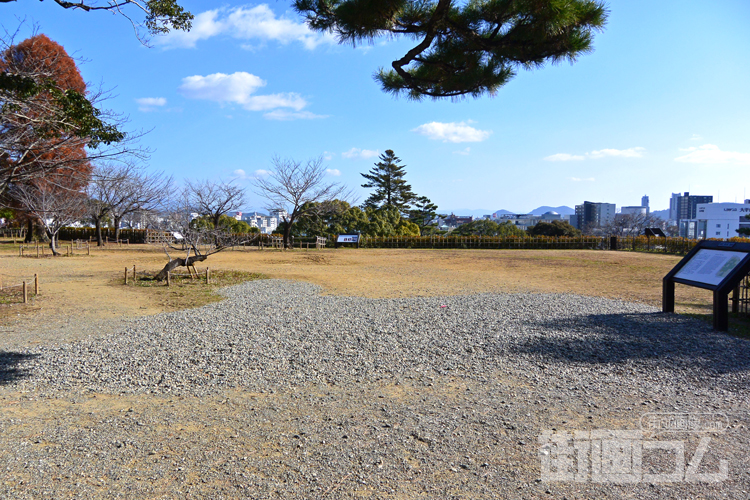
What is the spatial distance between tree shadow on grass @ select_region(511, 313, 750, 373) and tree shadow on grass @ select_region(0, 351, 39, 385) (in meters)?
5.56

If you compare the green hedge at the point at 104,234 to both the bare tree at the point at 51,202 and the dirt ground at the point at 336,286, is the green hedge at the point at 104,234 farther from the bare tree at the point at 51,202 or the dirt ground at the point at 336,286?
the dirt ground at the point at 336,286

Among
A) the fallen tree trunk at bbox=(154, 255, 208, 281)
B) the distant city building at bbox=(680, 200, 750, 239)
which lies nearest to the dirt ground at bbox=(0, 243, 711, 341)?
the fallen tree trunk at bbox=(154, 255, 208, 281)

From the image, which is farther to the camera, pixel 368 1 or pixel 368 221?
pixel 368 221

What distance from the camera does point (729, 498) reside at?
2535 millimetres

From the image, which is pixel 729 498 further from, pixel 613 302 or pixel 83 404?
pixel 613 302

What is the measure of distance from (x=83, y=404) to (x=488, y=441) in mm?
→ 3479

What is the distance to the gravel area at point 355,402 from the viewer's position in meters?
2.71

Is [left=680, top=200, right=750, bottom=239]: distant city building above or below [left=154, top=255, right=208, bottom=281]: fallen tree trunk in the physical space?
above

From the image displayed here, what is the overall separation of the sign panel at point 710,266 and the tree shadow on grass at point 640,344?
0.71 m

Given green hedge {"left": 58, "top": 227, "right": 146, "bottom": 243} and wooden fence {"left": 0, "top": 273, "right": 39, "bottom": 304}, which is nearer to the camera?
wooden fence {"left": 0, "top": 273, "right": 39, "bottom": 304}

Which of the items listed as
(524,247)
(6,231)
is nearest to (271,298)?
(524,247)

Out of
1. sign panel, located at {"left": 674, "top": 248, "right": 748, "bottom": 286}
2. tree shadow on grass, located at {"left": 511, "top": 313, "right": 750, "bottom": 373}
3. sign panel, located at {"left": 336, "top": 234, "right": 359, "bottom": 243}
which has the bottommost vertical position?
tree shadow on grass, located at {"left": 511, "top": 313, "right": 750, "bottom": 373}

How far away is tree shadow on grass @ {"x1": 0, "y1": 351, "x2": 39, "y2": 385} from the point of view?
4.54 metres

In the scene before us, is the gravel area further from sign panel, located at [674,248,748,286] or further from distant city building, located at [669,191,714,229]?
distant city building, located at [669,191,714,229]
